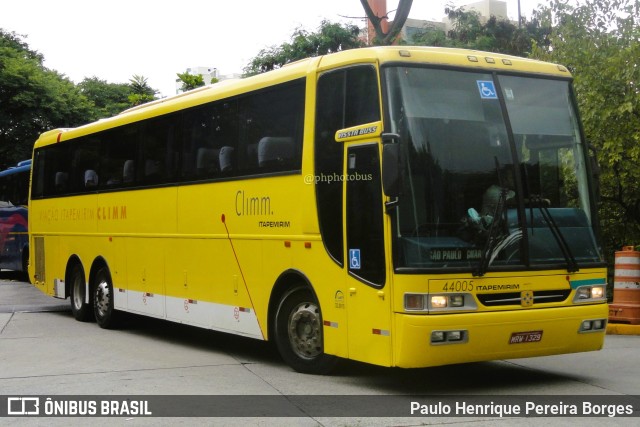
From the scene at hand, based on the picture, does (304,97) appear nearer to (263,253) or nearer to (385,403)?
(263,253)

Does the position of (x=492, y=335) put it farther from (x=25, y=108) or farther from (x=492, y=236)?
(x=25, y=108)

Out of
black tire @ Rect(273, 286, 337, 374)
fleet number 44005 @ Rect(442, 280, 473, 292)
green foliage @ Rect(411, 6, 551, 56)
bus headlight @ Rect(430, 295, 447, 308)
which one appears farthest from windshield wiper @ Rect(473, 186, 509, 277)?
green foliage @ Rect(411, 6, 551, 56)

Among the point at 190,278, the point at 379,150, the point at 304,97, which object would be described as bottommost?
the point at 190,278

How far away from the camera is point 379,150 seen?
28.8ft

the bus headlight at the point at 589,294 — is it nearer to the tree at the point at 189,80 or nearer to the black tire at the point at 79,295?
the black tire at the point at 79,295

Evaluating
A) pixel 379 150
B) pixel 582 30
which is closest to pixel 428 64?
pixel 379 150

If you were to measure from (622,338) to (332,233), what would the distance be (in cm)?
602

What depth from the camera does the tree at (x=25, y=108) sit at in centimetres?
4616

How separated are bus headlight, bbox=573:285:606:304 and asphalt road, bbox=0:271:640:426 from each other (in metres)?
0.88

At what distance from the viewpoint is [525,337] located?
884cm

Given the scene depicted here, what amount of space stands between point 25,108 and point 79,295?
33.5 meters

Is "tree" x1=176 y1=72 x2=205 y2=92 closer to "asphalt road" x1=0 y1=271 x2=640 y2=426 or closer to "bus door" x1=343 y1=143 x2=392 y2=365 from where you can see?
"asphalt road" x1=0 y1=271 x2=640 y2=426

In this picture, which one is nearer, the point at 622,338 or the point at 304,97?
the point at 304,97

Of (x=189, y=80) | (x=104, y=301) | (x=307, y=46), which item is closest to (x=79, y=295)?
(x=104, y=301)
